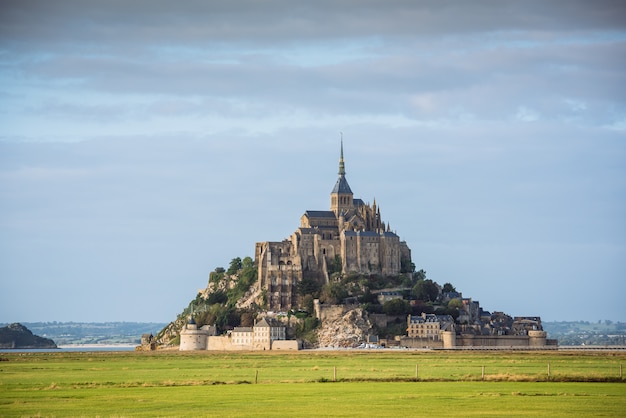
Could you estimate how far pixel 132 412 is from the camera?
1769 inches

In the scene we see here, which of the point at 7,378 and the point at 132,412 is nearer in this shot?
the point at 132,412

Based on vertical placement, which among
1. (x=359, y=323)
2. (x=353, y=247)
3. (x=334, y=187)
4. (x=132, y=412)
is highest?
(x=334, y=187)

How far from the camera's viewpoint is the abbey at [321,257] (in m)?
149

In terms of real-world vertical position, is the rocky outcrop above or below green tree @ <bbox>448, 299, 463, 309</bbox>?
below

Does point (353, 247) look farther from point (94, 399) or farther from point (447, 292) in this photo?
point (94, 399)

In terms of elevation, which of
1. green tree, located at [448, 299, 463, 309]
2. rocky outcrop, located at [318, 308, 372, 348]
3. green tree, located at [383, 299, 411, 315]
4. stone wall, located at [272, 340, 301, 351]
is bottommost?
stone wall, located at [272, 340, 301, 351]

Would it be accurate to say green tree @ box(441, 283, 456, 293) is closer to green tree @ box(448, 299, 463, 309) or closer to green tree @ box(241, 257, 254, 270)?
green tree @ box(448, 299, 463, 309)

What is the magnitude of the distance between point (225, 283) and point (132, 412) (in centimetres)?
11697

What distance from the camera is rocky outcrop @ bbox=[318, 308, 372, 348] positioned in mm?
135250

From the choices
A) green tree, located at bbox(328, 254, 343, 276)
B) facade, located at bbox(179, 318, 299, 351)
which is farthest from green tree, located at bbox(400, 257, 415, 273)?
facade, located at bbox(179, 318, 299, 351)

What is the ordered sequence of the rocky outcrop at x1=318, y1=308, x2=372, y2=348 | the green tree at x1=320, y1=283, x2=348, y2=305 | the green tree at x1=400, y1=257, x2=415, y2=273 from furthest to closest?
1. the green tree at x1=400, y1=257, x2=415, y2=273
2. the green tree at x1=320, y1=283, x2=348, y2=305
3. the rocky outcrop at x1=318, y1=308, x2=372, y2=348

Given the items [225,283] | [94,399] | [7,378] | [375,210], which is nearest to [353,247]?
[375,210]

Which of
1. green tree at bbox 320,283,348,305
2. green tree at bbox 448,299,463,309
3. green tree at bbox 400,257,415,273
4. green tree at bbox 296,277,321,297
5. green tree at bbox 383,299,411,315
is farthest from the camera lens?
green tree at bbox 400,257,415,273

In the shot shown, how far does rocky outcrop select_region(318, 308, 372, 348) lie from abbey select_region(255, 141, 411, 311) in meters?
9.84
